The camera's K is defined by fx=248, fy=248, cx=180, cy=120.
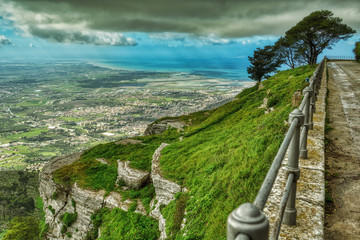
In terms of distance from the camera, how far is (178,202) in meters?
8.41

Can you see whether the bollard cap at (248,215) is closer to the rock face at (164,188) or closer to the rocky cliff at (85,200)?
the rocky cliff at (85,200)

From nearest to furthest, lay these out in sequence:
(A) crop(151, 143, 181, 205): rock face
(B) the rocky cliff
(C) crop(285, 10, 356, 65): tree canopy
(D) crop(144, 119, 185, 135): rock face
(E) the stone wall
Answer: (E) the stone wall, (A) crop(151, 143, 181, 205): rock face, (B) the rocky cliff, (D) crop(144, 119, 185, 135): rock face, (C) crop(285, 10, 356, 65): tree canopy

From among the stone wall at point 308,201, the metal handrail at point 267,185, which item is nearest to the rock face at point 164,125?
the stone wall at point 308,201

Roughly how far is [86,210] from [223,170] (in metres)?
9.59

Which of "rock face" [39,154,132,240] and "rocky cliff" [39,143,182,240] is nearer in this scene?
"rocky cliff" [39,143,182,240]

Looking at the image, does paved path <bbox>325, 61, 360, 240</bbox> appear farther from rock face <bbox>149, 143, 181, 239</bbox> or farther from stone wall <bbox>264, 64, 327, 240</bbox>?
rock face <bbox>149, 143, 181, 239</bbox>

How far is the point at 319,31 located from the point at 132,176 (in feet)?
119

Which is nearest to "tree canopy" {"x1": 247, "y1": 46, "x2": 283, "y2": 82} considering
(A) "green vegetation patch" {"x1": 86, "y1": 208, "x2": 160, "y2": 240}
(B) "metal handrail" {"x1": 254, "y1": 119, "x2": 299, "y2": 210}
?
(A) "green vegetation patch" {"x1": 86, "y1": 208, "x2": 160, "y2": 240}

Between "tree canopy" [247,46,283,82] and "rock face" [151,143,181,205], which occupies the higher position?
"tree canopy" [247,46,283,82]

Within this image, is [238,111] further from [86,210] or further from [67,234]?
[67,234]

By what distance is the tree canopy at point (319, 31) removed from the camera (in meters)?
35.3

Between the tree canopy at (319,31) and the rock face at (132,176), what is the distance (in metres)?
34.3

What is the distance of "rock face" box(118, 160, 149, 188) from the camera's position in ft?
42.5

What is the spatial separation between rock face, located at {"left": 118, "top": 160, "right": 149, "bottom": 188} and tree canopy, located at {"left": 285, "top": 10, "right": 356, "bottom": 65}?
3429cm
